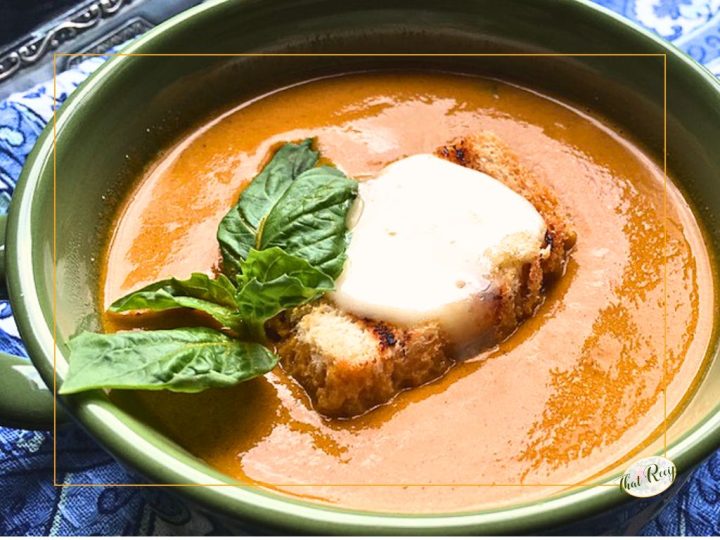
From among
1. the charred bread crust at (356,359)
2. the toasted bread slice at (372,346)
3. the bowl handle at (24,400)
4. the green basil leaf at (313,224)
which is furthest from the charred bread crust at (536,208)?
the bowl handle at (24,400)

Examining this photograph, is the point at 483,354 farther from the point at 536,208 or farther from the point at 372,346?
the point at 536,208

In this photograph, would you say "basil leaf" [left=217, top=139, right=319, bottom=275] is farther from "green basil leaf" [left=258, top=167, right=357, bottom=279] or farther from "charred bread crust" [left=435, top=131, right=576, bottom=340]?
"charred bread crust" [left=435, top=131, right=576, bottom=340]

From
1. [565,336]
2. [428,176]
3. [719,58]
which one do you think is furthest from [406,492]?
[719,58]

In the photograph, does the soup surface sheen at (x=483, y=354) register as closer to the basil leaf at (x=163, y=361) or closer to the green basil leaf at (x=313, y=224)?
the basil leaf at (x=163, y=361)

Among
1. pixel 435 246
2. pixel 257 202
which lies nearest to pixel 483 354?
pixel 435 246

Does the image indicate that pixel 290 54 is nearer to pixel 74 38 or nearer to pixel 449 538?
pixel 74 38

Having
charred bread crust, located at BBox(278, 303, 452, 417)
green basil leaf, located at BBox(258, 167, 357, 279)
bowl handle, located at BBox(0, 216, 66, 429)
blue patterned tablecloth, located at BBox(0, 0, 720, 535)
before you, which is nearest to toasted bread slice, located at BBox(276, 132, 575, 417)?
charred bread crust, located at BBox(278, 303, 452, 417)
